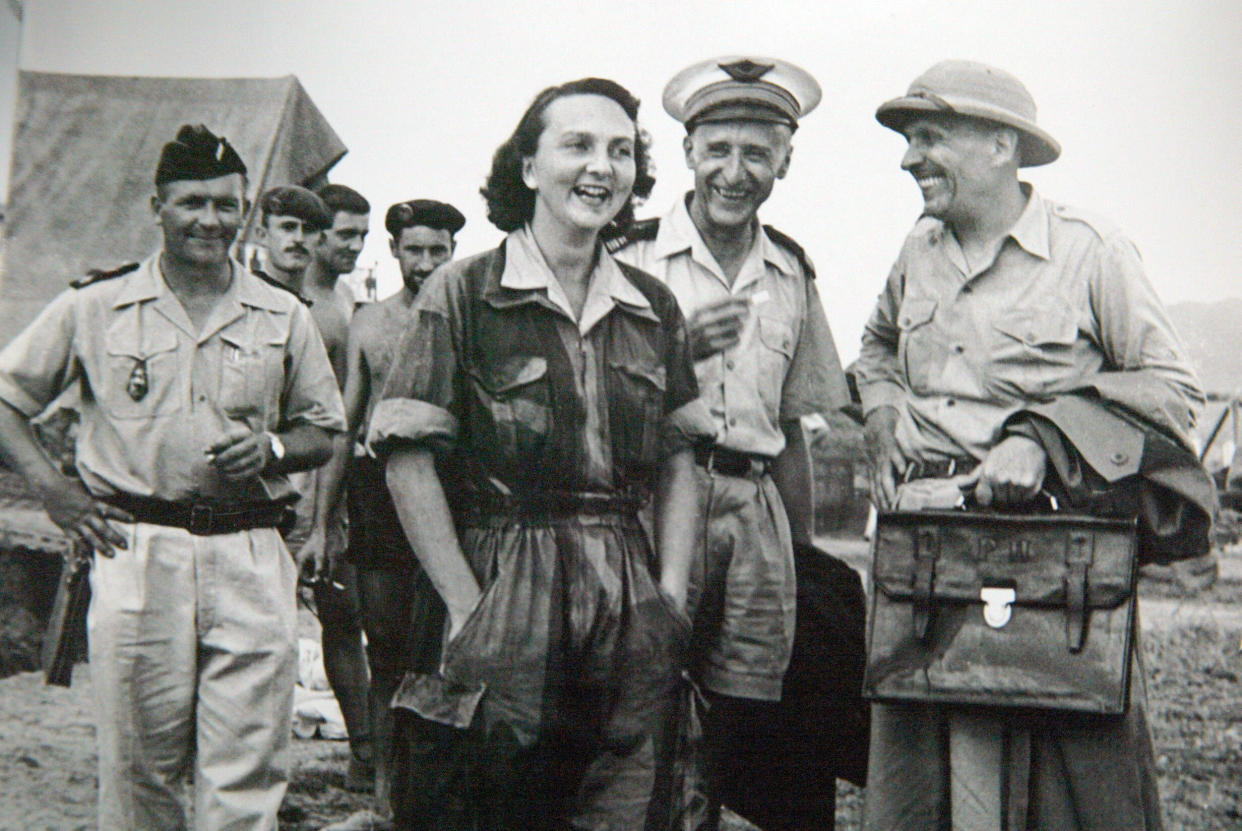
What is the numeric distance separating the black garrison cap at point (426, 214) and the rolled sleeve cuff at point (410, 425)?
1.82 meters

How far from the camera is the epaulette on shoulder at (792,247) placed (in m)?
3.49

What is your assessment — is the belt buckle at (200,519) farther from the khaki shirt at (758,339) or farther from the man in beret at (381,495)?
the khaki shirt at (758,339)

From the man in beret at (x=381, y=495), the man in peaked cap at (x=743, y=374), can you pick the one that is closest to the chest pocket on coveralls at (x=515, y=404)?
the man in peaked cap at (x=743, y=374)

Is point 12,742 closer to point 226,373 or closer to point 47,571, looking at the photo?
point 47,571

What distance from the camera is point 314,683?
17.2 feet

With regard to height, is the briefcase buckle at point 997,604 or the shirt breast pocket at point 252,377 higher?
the shirt breast pocket at point 252,377

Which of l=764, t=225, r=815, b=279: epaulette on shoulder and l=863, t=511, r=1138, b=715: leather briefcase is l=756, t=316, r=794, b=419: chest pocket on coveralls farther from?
l=863, t=511, r=1138, b=715: leather briefcase

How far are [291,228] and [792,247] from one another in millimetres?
1655

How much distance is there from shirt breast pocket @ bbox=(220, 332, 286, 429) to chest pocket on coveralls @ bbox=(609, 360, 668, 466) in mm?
1109

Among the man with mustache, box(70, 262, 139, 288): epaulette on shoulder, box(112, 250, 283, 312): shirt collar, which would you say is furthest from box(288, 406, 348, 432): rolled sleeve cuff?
the man with mustache

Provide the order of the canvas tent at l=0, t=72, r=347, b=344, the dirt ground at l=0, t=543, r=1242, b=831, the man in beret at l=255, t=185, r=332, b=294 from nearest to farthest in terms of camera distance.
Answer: the dirt ground at l=0, t=543, r=1242, b=831, the man in beret at l=255, t=185, r=332, b=294, the canvas tent at l=0, t=72, r=347, b=344

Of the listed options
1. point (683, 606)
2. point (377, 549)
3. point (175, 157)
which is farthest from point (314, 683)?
point (683, 606)

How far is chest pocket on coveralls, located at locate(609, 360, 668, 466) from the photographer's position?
2.61 meters

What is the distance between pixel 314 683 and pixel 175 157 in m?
2.69
